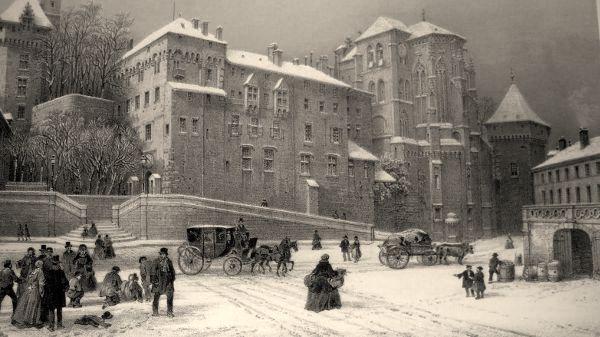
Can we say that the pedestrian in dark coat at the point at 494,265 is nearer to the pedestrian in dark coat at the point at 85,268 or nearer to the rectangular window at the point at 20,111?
the pedestrian in dark coat at the point at 85,268

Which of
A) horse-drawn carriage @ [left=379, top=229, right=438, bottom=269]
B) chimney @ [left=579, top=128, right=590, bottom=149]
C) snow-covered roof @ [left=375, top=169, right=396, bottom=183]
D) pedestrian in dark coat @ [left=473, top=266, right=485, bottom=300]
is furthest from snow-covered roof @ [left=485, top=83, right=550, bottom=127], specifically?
snow-covered roof @ [left=375, top=169, right=396, bottom=183]

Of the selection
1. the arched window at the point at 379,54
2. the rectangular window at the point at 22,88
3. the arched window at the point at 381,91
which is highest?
the arched window at the point at 379,54

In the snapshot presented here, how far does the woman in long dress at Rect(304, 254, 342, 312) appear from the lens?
30.9ft

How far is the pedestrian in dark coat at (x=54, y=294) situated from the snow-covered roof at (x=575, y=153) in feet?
35.7

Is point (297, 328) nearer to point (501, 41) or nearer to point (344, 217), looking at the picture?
point (501, 41)

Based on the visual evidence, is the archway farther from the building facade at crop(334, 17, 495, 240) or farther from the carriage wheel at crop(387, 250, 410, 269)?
the building facade at crop(334, 17, 495, 240)

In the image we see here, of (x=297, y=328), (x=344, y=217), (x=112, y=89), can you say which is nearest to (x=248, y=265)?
(x=297, y=328)

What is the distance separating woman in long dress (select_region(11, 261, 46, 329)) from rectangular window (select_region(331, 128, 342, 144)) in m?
23.8

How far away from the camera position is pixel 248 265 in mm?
14617

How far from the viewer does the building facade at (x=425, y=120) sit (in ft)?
81.6

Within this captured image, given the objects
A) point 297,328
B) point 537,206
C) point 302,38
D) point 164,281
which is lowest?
point 297,328

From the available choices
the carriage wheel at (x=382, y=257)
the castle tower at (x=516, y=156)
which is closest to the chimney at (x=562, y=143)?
the castle tower at (x=516, y=156)

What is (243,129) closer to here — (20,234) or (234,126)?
(234,126)

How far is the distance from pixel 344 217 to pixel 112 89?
14850 mm
